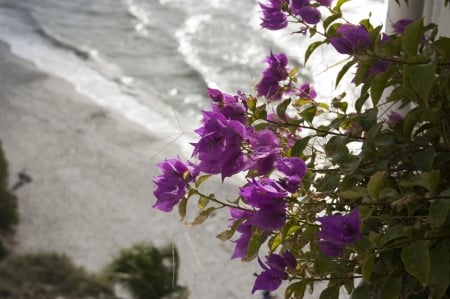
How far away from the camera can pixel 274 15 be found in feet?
2.89

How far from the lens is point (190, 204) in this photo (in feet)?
8.73

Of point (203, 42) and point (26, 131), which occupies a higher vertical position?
point (203, 42)

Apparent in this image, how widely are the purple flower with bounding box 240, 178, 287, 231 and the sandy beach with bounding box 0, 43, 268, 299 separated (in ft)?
4.71

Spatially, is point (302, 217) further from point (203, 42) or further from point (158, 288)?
point (203, 42)

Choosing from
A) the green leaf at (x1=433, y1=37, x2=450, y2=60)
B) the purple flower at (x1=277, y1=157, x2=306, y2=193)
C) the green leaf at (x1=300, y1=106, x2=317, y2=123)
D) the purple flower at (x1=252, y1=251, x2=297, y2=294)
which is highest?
the green leaf at (x1=433, y1=37, x2=450, y2=60)

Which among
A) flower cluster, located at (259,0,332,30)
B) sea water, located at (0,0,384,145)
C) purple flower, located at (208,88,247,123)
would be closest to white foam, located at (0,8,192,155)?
sea water, located at (0,0,384,145)

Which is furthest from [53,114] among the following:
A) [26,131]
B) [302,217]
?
[302,217]

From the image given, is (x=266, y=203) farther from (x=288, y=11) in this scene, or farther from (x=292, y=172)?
(x=288, y=11)

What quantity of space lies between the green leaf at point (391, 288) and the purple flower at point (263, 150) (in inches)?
6.9

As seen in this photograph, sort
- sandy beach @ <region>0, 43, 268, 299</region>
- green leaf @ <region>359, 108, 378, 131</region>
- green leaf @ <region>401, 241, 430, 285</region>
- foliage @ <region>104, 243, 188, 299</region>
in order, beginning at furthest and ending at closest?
1. sandy beach @ <region>0, 43, 268, 299</region>
2. foliage @ <region>104, 243, 188, 299</region>
3. green leaf @ <region>359, 108, 378, 131</region>
4. green leaf @ <region>401, 241, 430, 285</region>

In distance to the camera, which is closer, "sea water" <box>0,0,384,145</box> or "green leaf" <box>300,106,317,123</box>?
"green leaf" <box>300,106,317,123</box>

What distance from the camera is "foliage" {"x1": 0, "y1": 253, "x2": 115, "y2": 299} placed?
220cm

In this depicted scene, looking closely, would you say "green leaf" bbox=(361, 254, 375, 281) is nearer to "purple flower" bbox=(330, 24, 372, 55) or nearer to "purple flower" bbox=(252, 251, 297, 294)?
"purple flower" bbox=(252, 251, 297, 294)

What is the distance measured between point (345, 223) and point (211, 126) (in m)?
0.16
